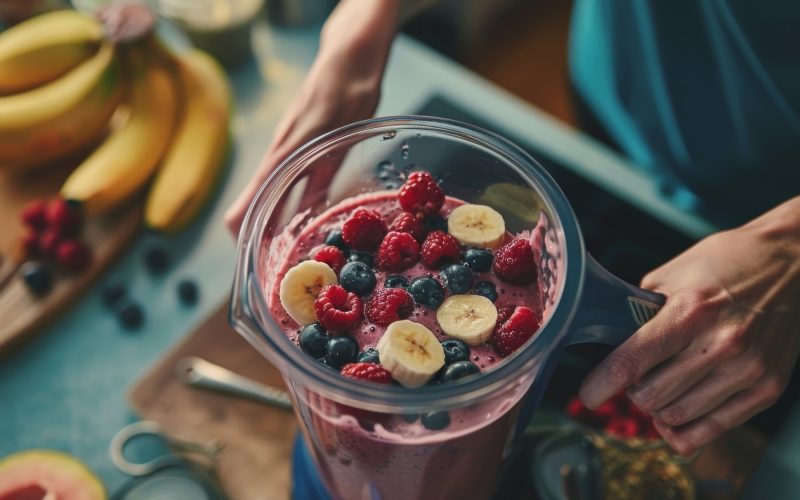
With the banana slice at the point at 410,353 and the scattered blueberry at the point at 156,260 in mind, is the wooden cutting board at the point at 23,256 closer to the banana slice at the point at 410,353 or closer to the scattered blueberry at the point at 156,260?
the scattered blueberry at the point at 156,260

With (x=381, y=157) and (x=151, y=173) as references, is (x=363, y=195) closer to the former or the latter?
(x=381, y=157)

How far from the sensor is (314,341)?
0.70 meters

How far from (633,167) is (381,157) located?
1.86 ft

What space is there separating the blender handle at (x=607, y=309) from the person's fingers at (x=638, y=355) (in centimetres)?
1

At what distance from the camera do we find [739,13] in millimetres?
1042

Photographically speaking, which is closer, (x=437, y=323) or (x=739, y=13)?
(x=437, y=323)

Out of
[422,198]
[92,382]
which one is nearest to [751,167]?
[422,198]

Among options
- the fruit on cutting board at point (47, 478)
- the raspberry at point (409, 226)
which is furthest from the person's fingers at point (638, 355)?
the fruit on cutting board at point (47, 478)

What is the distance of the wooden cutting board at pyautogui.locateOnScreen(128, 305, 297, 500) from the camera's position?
973 mm

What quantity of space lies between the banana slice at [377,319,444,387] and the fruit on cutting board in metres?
0.49

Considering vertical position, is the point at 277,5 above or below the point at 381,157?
below

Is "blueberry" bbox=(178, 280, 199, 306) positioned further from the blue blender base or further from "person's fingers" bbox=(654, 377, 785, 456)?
"person's fingers" bbox=(654, 377, 785, 456)

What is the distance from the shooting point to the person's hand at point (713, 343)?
743 millimetres

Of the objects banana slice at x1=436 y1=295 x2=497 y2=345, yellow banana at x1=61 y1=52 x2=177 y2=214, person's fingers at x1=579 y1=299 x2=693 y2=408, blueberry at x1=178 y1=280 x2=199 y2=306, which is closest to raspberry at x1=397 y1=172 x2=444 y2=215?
banana slice at x1=436 y1=295 x2=497 y2=345
